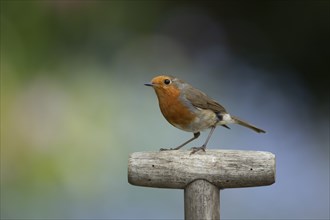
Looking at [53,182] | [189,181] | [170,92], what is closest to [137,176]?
[189,181]

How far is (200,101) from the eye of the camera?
12.3 ft

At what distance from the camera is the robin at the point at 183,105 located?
3.62 metres

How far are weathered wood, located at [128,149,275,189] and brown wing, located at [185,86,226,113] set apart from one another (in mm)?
476

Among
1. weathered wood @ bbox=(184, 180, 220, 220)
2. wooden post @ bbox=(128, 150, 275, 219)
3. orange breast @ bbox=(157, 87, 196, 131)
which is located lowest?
weathered wood @ bbox=(184, 180, 220, 220)

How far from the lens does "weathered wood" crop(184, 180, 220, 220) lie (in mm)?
3209

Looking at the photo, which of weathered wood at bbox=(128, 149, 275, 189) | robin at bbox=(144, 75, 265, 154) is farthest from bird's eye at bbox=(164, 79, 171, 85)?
weathered wood at bbox=(128, 149, 275, 189)

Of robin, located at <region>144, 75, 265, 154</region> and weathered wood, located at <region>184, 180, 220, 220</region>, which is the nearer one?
weathered wood, located at <region>184, 180, 220, 220</region>

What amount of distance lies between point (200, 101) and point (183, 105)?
141 mm

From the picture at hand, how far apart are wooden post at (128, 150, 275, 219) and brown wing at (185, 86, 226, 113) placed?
0.49 m

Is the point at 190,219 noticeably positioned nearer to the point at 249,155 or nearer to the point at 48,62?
the point at 249,155

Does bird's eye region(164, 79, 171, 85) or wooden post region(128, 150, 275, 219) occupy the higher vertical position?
bird's eye region(164, 79, 171, 85)

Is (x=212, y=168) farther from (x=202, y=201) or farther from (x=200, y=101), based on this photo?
(x=200, y=101)

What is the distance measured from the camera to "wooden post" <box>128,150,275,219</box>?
323 cm

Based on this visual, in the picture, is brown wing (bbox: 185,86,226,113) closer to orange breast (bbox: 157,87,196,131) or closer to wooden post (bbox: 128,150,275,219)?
orange breast (bbox: 157,87,196,131)
